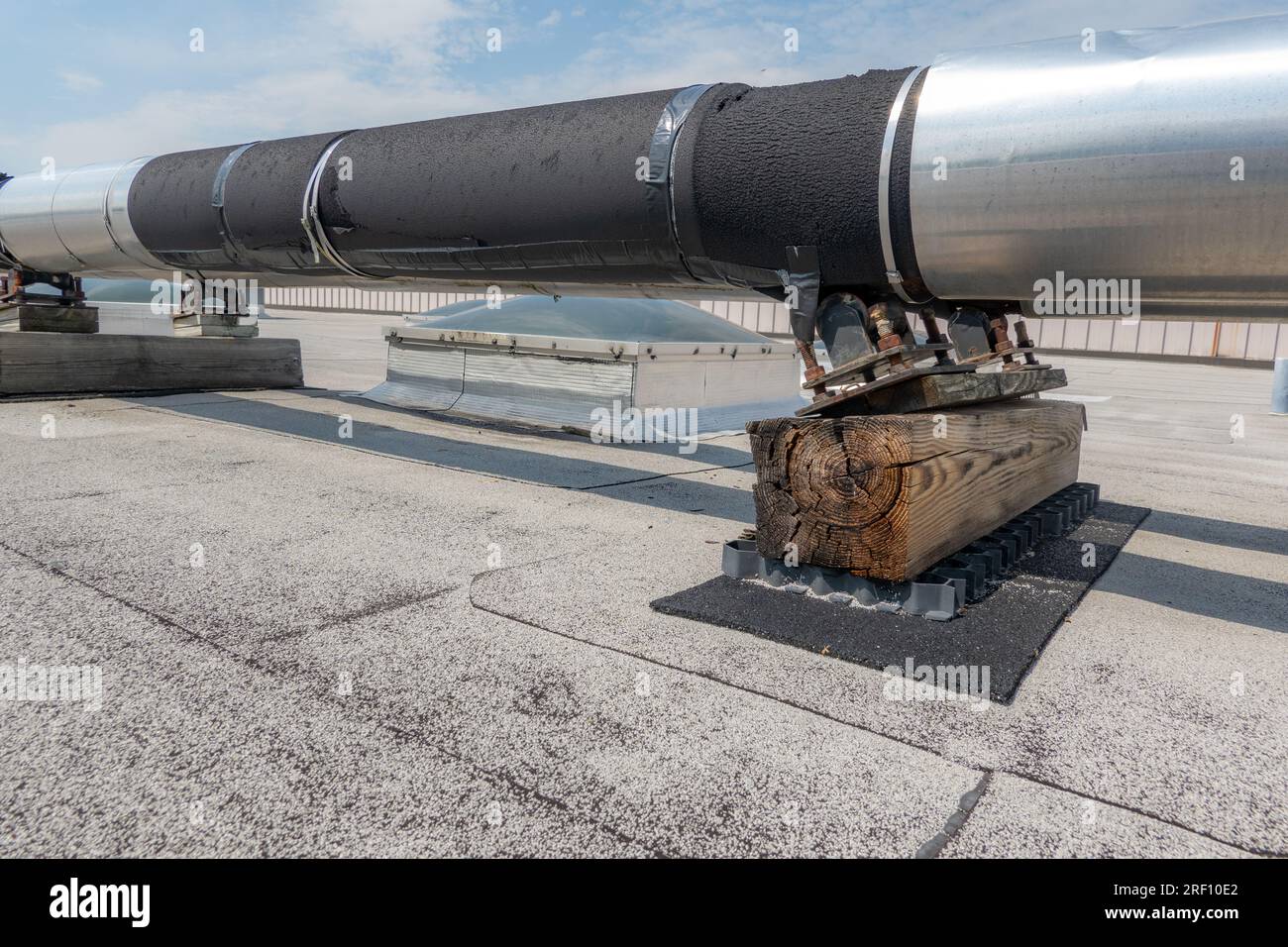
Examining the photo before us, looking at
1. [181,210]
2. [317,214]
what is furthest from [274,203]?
[181,210]

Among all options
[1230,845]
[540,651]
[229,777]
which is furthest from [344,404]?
[1230,845]

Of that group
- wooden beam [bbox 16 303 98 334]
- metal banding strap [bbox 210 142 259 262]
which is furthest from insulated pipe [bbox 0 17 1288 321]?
wooden beam [bbox 16 303 98 334]

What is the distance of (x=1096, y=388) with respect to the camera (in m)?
12.1

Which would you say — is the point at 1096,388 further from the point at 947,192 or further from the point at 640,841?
the point at 640,841

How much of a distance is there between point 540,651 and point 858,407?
53.6 inches

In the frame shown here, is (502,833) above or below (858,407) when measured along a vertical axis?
below

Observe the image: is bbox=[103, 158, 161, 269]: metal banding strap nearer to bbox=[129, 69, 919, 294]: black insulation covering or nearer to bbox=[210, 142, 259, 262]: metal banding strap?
bbox=[129, 69, 919, 294]: black insulation covering

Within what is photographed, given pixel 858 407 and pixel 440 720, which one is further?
pixel 858 407

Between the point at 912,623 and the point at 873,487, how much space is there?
1.46ft

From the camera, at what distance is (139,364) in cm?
748

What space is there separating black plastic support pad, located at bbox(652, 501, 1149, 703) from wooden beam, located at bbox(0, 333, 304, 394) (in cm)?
646

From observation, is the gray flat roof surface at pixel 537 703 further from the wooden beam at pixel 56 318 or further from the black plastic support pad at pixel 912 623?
the wooden beam at pixel 56 318

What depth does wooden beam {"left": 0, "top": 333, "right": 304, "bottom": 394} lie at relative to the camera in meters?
6.82
